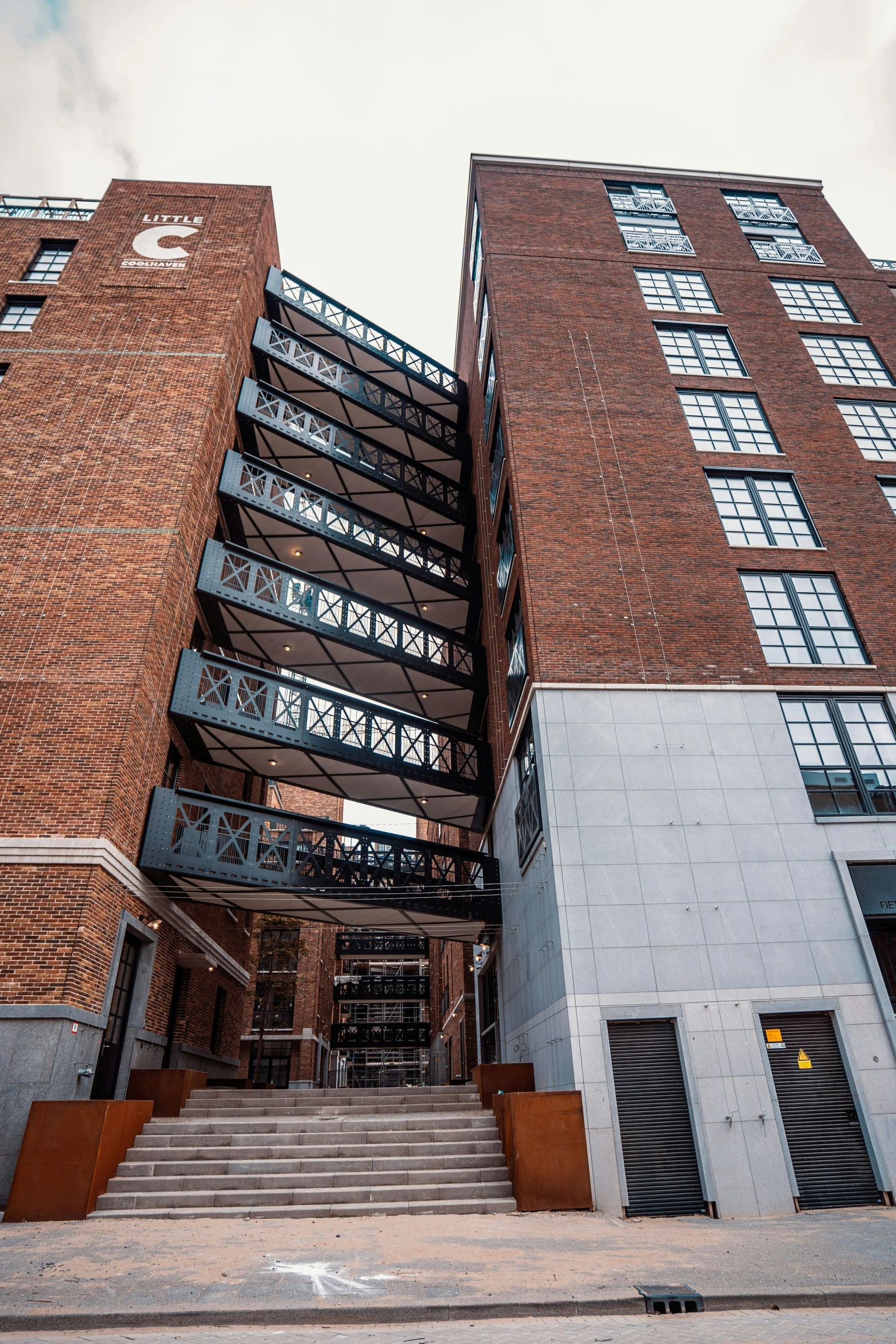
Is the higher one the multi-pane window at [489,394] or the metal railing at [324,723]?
the multi-pane window at [489,394]

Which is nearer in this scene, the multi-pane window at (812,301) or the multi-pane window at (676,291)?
the multi-pane window at (676,291)

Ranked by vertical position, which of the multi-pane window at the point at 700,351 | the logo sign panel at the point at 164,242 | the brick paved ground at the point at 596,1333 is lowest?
the brick paved ground at the point at 596,1333

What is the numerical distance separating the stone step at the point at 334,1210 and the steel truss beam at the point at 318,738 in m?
9.70

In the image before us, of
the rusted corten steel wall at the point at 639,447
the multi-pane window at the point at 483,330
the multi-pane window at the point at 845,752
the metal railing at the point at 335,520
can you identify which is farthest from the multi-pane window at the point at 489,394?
the multi-pane window at the point at 845,752

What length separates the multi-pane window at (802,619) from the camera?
16.0 metres

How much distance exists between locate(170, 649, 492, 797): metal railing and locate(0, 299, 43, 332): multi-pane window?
39.2 ft

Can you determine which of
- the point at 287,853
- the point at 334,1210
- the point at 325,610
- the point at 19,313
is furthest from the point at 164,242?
the point at 334,1210

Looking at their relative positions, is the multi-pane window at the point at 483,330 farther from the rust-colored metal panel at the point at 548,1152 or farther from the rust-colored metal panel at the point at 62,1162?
the rust-colored metal panel at the point at 62,1162

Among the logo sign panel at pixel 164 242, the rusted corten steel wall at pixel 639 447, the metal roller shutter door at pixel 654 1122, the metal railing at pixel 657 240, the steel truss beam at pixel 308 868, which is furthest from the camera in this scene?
the metal railing at pixel 657 240

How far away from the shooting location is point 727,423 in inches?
769

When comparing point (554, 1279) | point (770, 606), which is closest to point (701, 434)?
point (770, 606)

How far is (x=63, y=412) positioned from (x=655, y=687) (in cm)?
1594

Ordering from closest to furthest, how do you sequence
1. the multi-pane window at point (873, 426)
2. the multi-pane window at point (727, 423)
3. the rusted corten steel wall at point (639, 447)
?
the rusted corten steel wall at point (639, 447)
the multi-pane window at point (727, 423)
the multi-pane window at point (873, 426)

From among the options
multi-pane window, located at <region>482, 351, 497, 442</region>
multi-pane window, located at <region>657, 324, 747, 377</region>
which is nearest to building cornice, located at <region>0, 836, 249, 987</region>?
multi-pane window, located at <region>482, 351, 497, 442</region>
